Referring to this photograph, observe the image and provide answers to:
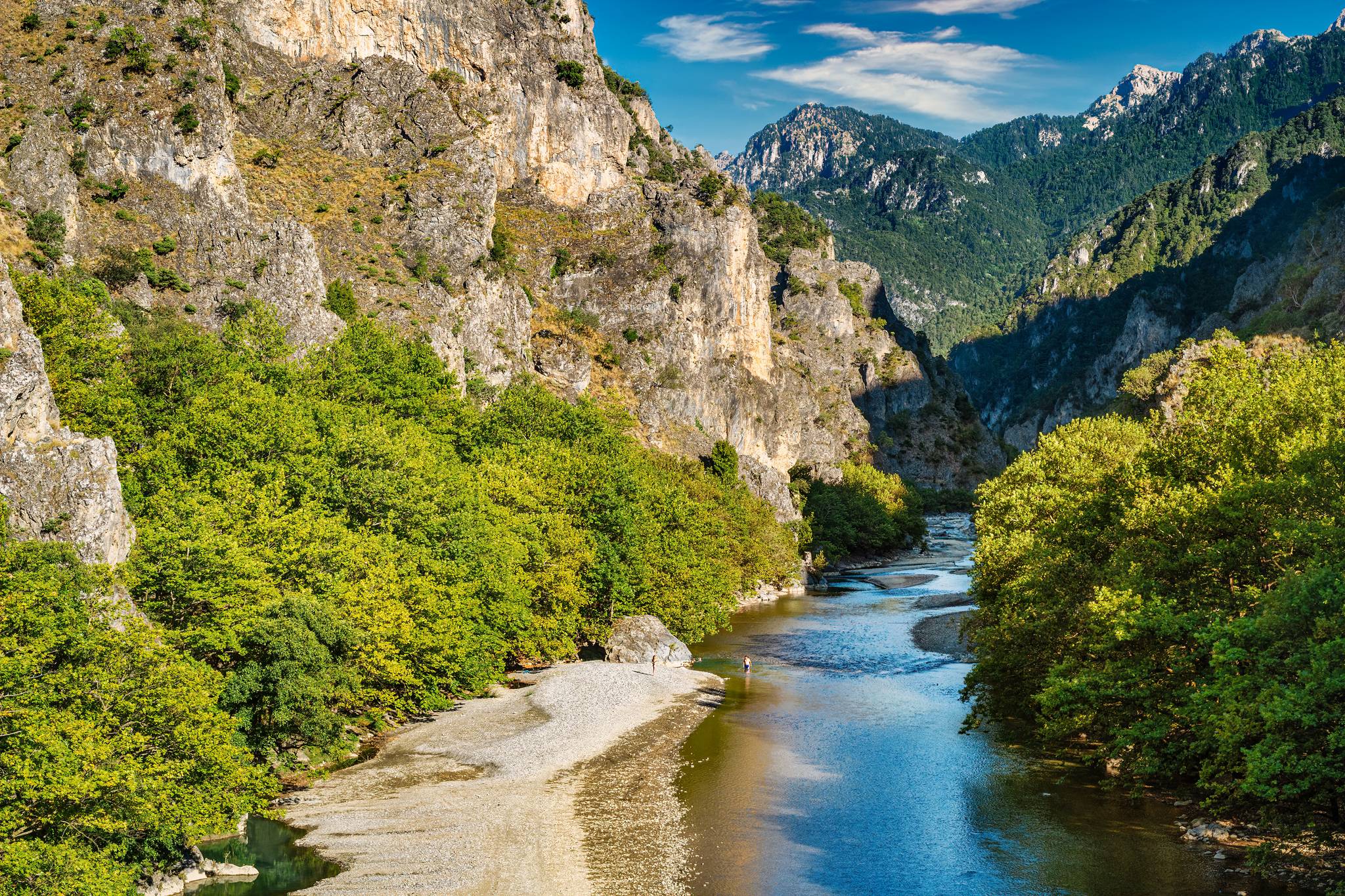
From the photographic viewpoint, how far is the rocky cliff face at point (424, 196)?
7538cm

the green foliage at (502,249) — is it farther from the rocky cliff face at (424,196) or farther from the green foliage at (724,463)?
the green foliage at (724,463)

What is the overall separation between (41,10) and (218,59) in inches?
517

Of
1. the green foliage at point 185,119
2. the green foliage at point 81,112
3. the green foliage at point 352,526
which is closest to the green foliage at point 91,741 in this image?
the green foliage at point 352,526

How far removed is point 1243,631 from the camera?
24734mm

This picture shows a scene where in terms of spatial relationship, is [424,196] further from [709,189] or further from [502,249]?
[709,189]

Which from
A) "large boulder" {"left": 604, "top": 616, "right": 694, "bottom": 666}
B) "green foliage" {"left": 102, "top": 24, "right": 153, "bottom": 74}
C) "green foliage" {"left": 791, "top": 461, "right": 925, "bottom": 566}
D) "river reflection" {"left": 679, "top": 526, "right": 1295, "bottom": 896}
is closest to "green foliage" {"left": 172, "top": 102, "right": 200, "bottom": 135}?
"green foliage" {"left": 102, "top": 24, "right": 153, "bottom": 74}

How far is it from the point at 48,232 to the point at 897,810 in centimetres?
6163

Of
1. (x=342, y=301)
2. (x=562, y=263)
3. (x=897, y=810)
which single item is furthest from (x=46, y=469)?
(x=562, y=263)

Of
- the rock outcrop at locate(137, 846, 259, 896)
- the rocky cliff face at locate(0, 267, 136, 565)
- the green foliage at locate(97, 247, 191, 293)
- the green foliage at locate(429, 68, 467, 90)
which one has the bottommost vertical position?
the rock outcrop at locate(137, 846, 259, 896)

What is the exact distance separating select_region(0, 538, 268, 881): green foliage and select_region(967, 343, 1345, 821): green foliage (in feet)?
84.9

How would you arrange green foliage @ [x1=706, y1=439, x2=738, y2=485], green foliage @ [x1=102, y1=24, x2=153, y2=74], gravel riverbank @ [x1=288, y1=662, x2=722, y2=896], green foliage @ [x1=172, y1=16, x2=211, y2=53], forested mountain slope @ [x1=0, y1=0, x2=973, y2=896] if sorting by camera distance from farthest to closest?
green foliage @ [x1=706, y1=439, x2=738, y2=485], green foliage @ [x1=172, y1=16, x2=211, y2=53], green foliage @ [x1=102, y1=24, x2=153, y2=74], gravel riverbank @ [x1=288, y1=662, x2=722, y2=896], forested mountain slope @ [x1=0, y1=0, x2=973, y2=896]

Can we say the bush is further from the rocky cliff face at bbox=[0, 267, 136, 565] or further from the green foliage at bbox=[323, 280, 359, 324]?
the rocky cliff face at bbox=[0, 267, 136, 565]

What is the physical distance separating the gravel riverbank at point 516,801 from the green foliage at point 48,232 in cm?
3946

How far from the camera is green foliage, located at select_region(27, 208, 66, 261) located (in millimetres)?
62906
